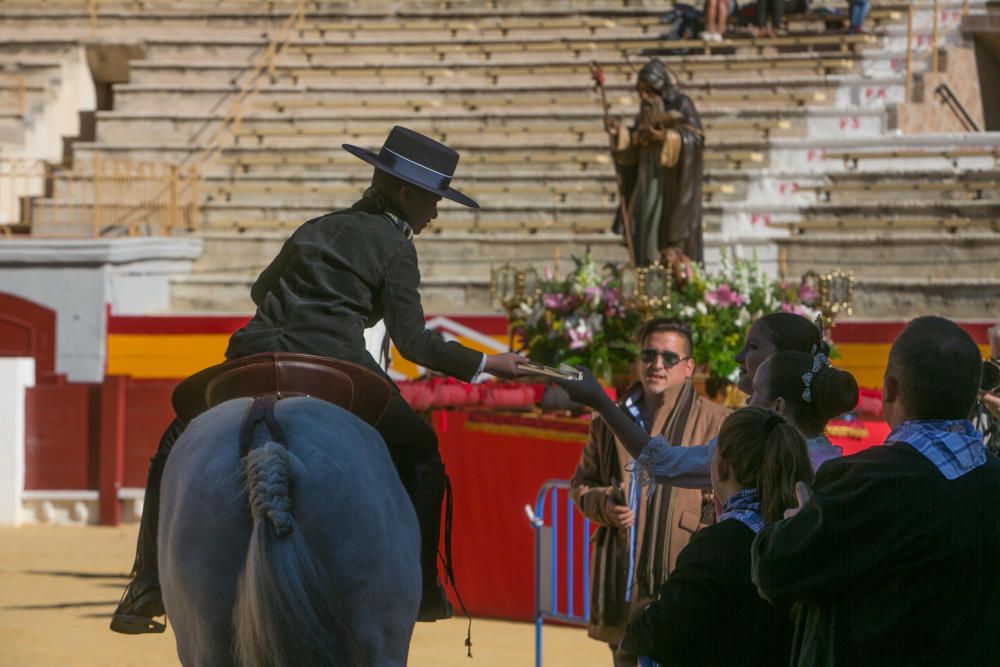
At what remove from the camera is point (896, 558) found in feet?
9.87

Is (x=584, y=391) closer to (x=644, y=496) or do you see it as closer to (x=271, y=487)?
(x=271, y=487)

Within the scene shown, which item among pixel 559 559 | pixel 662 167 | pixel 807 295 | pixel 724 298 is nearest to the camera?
pixel 559 559

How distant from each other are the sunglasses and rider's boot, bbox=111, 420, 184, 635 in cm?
188

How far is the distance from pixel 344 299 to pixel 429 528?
72cm

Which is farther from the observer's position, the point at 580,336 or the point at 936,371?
the point at 580,336

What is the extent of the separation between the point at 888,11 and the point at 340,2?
7031 mm

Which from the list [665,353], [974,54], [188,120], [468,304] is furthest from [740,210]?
[665,353]

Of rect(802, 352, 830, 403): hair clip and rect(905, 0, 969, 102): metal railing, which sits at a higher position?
rect(905, 0, 969, 102): metal railing

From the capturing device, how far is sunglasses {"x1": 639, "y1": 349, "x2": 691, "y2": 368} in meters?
5.83

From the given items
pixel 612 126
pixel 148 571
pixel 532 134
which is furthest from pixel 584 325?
pixel 532 134

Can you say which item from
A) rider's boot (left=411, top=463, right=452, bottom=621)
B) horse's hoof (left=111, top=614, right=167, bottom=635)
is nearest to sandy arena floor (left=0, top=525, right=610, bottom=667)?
rider's boot (left=411, top=463, right=452, bottom=621)

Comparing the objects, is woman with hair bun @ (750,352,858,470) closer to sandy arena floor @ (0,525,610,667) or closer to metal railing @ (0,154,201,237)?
sandy arena floor @ (0,525,610,667)

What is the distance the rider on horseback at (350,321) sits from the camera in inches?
178

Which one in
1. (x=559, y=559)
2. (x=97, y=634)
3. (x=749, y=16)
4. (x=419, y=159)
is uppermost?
(x=749, y=16)
